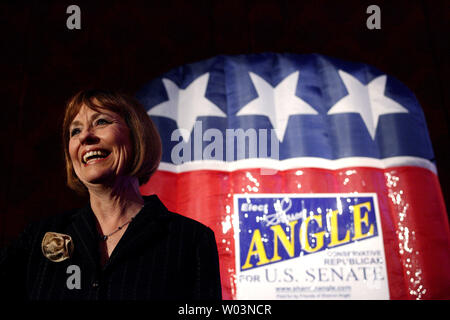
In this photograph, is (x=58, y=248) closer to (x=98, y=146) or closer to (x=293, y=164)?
(x=98, y=146)

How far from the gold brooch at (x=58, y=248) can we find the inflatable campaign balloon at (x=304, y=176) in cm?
42

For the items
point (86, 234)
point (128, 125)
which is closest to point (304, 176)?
point (128, 125)

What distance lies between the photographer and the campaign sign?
41.8 inches

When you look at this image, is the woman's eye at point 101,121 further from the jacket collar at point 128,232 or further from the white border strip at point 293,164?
the white border strip at point 293,164

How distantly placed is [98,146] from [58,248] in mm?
231

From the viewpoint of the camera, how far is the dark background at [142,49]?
50.7 inches

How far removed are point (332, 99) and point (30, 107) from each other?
105 cm

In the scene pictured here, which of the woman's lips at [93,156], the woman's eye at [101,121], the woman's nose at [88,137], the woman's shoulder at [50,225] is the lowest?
the woman's shoulder at [50,225]

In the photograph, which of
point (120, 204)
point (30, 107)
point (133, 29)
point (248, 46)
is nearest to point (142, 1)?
point (133, 29)

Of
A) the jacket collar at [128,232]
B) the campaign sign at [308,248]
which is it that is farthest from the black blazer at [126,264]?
the campaign sign at [308,248]

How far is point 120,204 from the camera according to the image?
0.86m

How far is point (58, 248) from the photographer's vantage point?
2.57 ft

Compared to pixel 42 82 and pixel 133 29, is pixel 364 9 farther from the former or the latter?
pixel 42 82
